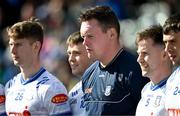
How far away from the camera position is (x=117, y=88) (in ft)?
22.6

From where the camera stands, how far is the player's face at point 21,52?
7.60m

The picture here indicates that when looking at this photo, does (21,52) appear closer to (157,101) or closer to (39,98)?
(39,98)

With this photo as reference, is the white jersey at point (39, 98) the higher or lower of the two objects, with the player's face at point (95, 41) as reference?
lower

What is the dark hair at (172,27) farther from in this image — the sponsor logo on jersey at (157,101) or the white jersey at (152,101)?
the sponsor logo on jersey at (157,101)

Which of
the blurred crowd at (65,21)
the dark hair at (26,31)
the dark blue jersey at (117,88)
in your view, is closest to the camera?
the dark blue jersey at (117,88)

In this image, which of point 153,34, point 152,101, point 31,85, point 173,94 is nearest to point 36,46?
point 31,85

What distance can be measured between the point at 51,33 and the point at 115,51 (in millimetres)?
6960

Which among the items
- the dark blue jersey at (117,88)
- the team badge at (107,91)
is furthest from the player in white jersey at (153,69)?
the team badge at (107,91)

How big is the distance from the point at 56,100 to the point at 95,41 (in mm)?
782

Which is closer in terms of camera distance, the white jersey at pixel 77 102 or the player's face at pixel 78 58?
the white jersey at pixel 77 102

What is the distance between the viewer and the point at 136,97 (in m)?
6.87

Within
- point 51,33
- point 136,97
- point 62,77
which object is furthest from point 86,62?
point 51,33

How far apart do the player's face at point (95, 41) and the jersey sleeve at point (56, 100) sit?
59 centimetres

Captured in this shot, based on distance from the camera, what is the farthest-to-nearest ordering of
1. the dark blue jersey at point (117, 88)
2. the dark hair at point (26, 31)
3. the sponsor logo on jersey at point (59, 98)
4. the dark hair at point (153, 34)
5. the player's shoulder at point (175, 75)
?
the dark hair at point (26, 31)
the sponsor logo on jersey at point (59, 98)
the dark blue jersey at point (117, 88)
the dark hair at point (153, 34)
the player's shoulder at point (175, 75)
